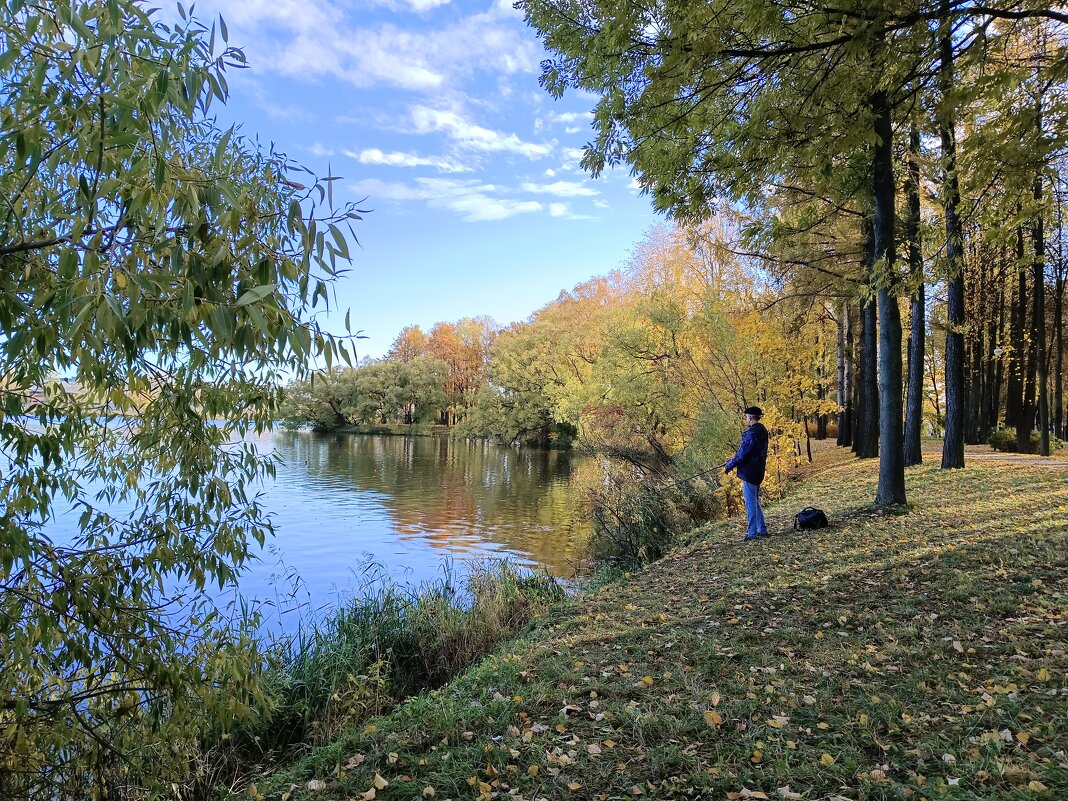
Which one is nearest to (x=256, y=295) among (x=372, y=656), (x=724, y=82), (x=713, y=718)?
(x=713, y=718)

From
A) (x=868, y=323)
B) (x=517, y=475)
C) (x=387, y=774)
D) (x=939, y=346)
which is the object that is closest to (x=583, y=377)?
(x=517, y=475)

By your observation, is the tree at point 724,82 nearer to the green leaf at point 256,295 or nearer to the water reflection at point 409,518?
the green leaf at point 256,295

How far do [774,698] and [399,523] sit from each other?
12160 millimetres

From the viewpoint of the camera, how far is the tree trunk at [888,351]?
810 cm

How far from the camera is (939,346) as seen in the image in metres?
19.4

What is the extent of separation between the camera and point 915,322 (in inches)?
472

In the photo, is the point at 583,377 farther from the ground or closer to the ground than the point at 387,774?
farther from the ground

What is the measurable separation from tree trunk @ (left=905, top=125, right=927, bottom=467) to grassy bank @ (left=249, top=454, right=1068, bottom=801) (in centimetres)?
597

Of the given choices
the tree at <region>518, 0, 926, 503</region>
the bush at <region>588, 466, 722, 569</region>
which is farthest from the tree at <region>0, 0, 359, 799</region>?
the bush at <region>588, 466, 722, 569</region>

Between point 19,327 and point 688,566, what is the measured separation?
22.4 ft

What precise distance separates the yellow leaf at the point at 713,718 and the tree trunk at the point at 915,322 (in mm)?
8316

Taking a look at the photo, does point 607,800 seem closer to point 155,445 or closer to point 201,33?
point 155,445

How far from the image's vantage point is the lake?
9891 mm

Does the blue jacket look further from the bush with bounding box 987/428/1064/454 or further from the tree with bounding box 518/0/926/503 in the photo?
the bush with bounding box 987/428/1064/454
